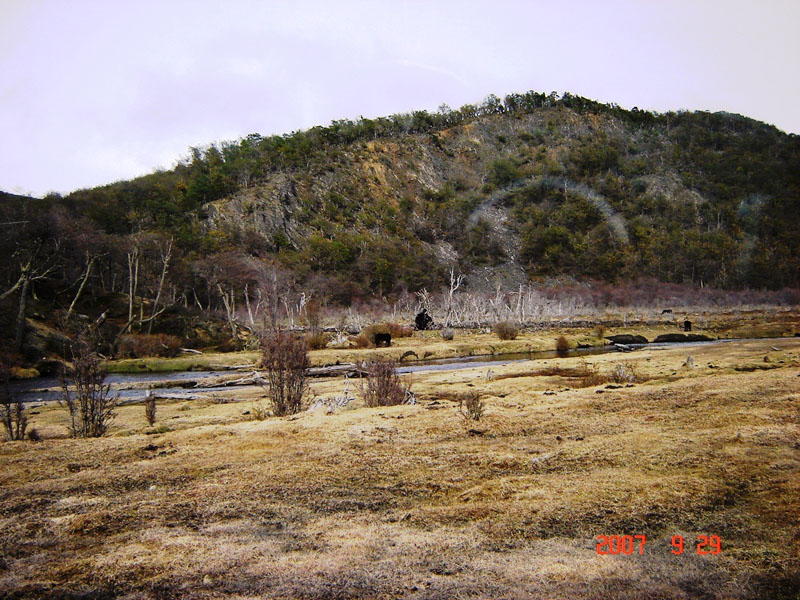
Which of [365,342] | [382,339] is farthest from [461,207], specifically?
[365,342]

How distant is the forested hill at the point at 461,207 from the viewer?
111m

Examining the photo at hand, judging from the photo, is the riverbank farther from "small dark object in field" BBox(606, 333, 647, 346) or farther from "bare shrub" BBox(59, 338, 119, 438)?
Result: "bare shrub" BBox(59, 338, 119, 438)

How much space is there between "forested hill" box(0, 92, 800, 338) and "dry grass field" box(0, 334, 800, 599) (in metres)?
63.9

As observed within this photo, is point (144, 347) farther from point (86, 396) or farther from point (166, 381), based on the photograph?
point (86, 396)

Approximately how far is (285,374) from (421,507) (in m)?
9.71

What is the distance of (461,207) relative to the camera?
156 m

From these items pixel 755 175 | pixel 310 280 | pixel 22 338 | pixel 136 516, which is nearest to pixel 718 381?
pixel 136 516

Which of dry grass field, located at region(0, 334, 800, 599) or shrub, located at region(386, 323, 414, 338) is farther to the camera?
shrub, located at region(386, 323, 414, 338)

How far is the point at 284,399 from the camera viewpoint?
15.8 metres

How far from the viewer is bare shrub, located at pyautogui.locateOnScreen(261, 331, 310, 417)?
50.3 feet

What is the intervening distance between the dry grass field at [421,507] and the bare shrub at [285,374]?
133 inches

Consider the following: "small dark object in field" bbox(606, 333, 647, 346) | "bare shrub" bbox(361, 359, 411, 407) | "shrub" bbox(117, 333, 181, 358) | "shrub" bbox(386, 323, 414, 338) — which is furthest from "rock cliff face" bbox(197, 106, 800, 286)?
"bare shrub" bbox(361, 359, 411, 407)

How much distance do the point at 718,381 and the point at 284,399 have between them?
1285 centimetres

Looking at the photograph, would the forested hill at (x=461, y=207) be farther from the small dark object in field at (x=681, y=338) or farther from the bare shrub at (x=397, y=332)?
the small dark object in field at (x=681, y=338)
